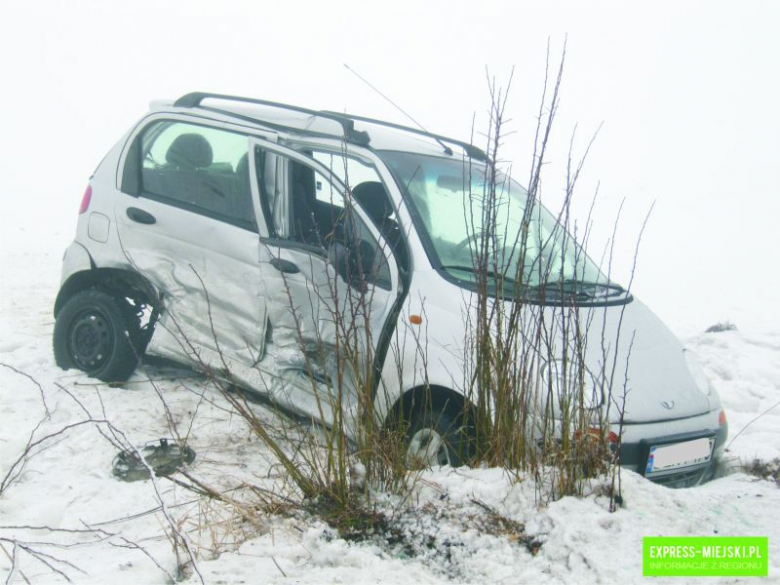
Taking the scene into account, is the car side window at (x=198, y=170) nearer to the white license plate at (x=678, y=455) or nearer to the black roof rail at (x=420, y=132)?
the black roof rail at (x=420, y=132)

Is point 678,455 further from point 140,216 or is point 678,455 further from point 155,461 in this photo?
point 140,216

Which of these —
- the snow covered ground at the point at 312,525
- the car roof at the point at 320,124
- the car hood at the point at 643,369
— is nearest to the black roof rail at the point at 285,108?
the car roof at the point at 320,124

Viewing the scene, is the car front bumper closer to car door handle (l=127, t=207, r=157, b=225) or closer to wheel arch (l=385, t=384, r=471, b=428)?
wheel arch (l=385, t=384, r=471, b=428)

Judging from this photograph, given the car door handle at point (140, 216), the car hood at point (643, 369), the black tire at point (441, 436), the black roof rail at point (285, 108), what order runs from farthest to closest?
the car door handle at point (140, 216), the black roof rail at point (285, 108), the car hood at point (643, 369), the black tire at point (441, 436)

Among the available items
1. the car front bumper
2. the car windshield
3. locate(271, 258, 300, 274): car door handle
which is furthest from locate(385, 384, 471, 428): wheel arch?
locate(271, 258, 300, 274): car door handle

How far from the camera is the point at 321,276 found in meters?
4.14

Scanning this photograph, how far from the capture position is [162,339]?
4941 mm

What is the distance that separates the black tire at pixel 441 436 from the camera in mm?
3352

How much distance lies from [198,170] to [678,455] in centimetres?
323

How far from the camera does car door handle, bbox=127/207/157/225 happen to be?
4.93 m

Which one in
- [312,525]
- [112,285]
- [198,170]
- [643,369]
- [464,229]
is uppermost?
[198,170]

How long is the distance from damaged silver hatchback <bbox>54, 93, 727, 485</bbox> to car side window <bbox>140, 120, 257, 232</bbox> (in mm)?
13

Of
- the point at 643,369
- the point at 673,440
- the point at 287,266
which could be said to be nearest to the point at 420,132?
the point at 287,266

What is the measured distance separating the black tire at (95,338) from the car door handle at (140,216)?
21.0 inches
